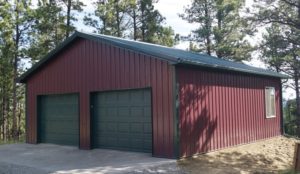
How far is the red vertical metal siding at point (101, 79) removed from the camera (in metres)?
9.88

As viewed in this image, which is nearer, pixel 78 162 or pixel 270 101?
pixel 78 162

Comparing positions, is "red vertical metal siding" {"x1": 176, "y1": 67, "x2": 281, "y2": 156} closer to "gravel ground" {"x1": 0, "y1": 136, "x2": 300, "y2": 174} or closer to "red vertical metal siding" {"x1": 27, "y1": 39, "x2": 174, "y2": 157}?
"gravel ground" {"x1": 0, "y1": 136, "x2": 300, "y2": 174}

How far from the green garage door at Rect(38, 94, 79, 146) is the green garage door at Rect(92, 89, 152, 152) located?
1169 mm

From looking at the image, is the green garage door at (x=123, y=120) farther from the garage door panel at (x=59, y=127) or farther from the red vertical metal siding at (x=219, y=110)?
the garage door panel at (x=59, y=127)

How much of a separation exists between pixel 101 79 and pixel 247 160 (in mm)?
5362

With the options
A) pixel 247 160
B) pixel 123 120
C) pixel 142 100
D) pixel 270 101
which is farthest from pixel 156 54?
pixel 270 101

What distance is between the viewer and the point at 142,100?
1070 cm

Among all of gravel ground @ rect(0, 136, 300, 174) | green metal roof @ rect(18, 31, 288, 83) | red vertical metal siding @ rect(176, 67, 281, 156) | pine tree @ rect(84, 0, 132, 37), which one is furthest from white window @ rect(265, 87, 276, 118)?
pine tree @ rect(84, 0, 132, 37)

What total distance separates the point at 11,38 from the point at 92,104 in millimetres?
13503

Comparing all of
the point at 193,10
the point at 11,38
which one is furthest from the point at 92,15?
the point at 193,10

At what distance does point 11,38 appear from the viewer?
2302cm

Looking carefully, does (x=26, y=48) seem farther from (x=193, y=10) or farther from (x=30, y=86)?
(x=193, y=10)

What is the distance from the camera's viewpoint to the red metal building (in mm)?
9930

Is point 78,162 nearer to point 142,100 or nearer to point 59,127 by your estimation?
point 142,100
